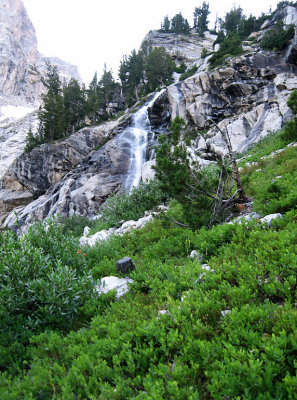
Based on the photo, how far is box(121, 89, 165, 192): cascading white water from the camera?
1169 inches

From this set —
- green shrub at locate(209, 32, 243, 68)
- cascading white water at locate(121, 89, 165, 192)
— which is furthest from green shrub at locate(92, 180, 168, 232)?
green shrub at locate(209, 32, 243, 68)

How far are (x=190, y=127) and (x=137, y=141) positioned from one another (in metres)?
8.47

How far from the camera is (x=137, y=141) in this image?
34594 mm

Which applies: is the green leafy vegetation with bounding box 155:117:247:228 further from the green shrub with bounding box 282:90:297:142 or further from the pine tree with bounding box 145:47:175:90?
the pine tree with bounding box 145:47:175:90

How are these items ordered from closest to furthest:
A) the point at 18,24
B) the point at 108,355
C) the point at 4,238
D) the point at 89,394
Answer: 1. the point at 89,394
2. the point at 108,355
3. the point at 4,238
4. the point at 18,24

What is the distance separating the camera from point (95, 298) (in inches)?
168

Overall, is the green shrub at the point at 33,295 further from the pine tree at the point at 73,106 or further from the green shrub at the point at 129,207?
the pine tree at the point at 73,106

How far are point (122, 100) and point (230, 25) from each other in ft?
119

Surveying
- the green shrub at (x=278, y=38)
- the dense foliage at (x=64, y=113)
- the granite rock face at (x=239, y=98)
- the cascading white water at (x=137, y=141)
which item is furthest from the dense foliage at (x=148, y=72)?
the green shrub at (x=278, y=38)

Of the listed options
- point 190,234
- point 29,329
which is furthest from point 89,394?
point 190,234

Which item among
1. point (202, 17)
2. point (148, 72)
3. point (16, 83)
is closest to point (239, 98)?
point (148, 72)

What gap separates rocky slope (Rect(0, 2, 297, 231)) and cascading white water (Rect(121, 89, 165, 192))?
0.88 meters

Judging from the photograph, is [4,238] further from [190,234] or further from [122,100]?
[122,100]

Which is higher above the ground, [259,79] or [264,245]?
[259,79]
